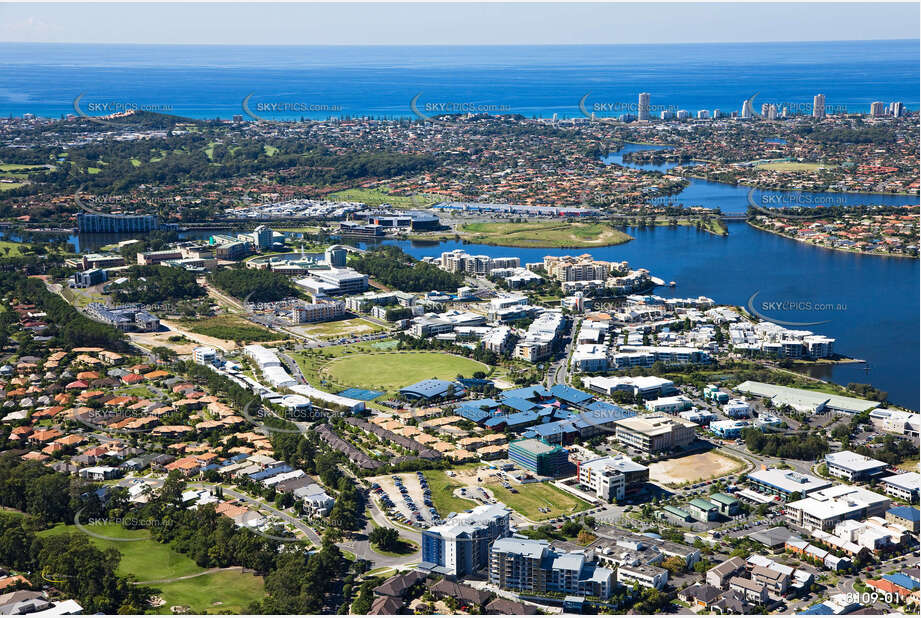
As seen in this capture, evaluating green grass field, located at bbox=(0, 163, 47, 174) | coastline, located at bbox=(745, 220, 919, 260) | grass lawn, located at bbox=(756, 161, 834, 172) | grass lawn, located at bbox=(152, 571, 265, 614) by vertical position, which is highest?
green grass field, located at bbox=(0, 163, 47, 174)

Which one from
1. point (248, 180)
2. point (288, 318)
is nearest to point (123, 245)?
point (288, 318)

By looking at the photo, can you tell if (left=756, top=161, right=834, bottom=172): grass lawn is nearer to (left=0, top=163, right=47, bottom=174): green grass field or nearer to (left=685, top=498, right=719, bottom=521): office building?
(left=0, top=163, right=47, bottom=174): green grass field

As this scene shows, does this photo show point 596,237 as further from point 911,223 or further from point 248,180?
point 248,180

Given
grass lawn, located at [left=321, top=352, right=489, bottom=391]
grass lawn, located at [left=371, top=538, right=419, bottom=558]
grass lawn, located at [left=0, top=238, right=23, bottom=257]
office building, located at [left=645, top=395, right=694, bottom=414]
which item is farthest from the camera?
grass lawn, located at [left=0, top=238, right=23, bottom=257]

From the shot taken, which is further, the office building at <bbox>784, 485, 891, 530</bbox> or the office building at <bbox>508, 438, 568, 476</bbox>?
the office building at <bbox>508, 438, 568, 476</bbox>

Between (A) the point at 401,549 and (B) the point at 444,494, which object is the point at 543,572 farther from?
(B) the point at 444,494

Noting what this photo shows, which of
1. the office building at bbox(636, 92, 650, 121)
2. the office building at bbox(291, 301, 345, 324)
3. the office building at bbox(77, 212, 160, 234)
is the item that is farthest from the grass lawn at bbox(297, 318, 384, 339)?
the office building at bbox(636, 92, 650, 121)
